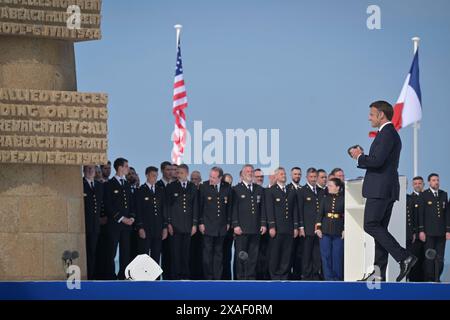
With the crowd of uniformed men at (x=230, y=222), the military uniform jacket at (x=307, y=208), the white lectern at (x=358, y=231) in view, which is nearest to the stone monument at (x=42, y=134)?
the white lectern at (x=358, y=231)

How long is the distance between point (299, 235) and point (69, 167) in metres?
5.96

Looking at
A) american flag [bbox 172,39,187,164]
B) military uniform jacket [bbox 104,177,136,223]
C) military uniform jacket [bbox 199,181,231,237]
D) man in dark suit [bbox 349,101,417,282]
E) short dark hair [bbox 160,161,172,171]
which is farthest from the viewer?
american flag [bbox 172,39,187,164]

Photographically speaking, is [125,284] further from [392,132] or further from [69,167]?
[392,132]

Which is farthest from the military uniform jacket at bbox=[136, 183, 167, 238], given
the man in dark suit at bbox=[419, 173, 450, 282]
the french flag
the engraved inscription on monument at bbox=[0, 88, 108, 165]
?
the french flag

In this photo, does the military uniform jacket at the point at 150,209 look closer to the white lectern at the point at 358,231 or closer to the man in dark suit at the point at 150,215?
the man in dark suit at the point at 150,215

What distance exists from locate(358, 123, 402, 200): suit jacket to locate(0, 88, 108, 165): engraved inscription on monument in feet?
7.49

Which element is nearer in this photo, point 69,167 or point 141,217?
point 69,167

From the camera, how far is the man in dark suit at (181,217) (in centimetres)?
1616

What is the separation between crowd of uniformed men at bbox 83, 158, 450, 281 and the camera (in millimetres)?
15344

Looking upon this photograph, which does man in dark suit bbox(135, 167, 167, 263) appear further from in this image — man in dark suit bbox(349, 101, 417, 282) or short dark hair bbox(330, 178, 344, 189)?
man in dark suit bbox(349, 101, 417, 282)

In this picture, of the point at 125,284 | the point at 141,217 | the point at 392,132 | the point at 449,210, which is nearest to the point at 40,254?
the point at 125,284

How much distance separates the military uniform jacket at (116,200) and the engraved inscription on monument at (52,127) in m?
3.81

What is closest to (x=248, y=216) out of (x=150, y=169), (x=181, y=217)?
(x=181, y=217)

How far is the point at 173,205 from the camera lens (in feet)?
52.7
